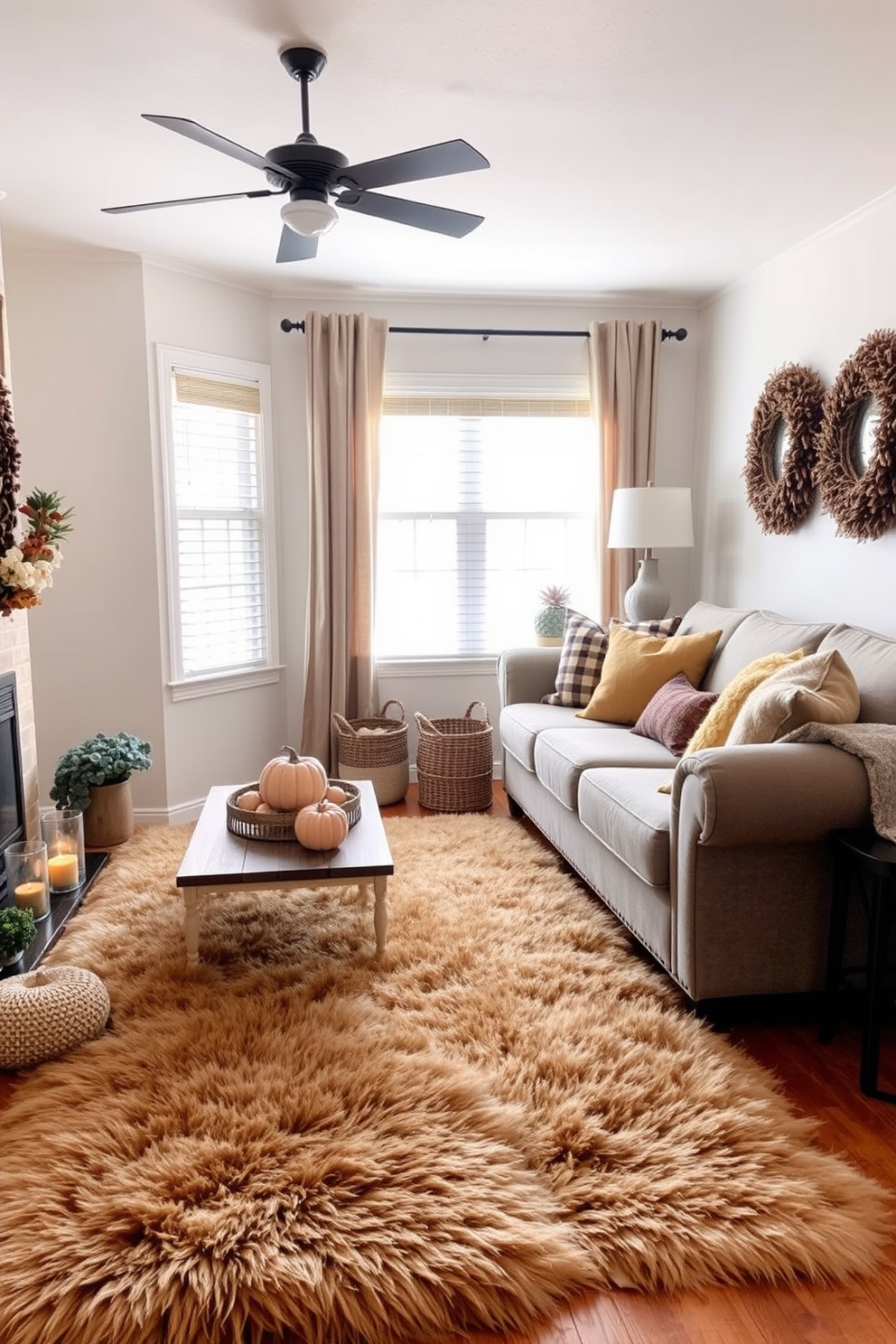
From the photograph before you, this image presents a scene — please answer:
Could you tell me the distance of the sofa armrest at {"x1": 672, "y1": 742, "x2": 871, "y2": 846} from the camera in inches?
91.1

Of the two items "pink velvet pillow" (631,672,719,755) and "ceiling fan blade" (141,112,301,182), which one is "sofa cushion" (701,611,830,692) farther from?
"ceiling fan blade" (141,112,301,182)

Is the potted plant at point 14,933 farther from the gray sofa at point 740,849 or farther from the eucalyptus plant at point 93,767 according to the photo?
the gray sofa at point 740,849

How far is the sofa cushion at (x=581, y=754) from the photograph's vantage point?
330 cm

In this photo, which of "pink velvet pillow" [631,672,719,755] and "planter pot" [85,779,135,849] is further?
"planter pot" [85,779,135,849]

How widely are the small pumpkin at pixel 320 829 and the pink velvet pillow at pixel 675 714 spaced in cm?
133

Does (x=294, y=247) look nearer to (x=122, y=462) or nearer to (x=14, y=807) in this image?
(x=122, y=462)

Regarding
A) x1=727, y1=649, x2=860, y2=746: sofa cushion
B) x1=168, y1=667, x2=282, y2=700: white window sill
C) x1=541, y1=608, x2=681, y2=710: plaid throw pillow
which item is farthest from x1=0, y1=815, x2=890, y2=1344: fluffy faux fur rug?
x1=168, y1=667, x2=282, y2=700: white window sill

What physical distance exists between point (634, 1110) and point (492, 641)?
3.31 meters

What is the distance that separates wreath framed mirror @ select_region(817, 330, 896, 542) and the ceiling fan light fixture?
79.4 inches

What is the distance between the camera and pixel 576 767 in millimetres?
3293

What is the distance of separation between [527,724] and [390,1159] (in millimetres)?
2312

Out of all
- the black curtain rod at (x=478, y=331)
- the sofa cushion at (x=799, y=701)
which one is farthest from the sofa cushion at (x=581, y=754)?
the black curtain rod at (x=478, y=331)

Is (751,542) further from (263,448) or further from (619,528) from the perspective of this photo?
(263,448)

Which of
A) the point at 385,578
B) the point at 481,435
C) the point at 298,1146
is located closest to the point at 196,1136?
the point at 298,1146
